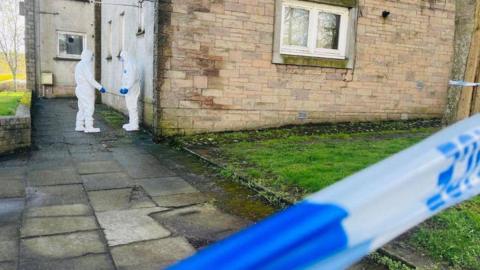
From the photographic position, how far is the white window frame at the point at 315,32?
10109 millimetres

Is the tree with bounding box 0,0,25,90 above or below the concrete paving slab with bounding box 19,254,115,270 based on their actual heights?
above

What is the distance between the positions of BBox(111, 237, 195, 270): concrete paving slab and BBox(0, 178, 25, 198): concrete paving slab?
2263mm

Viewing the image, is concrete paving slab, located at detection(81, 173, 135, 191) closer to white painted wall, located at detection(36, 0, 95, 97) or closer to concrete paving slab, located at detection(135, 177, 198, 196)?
concrete paving slab, located at detection(135, 177, 198, 196)

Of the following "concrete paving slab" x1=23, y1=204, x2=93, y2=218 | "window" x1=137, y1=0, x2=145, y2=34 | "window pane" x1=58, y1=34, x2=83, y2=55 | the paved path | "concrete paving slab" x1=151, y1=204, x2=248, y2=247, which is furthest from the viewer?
"window pane" x1=58, y1=34, x2=83, y2=55

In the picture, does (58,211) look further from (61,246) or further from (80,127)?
(80,127)

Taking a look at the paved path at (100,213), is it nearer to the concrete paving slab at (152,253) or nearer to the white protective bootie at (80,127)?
the concrete paving slab at (152,253)

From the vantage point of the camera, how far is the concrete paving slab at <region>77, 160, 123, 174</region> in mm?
6465

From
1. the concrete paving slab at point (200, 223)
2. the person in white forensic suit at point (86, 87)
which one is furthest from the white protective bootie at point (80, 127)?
the concrete paving slab at point (200, 223)

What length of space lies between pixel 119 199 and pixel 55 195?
31.2 inches

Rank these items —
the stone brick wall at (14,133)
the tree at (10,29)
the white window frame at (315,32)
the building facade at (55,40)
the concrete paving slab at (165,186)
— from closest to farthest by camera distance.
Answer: the concrete paving slab at (165,186) < the stone brick wall at (14,133) < the white window frame at (315,32) < the building facade at (55,40) < the tree at (10,29)

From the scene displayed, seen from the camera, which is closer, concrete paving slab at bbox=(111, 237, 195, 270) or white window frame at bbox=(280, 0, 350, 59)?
concrete paving slab at bbox=(111, 237, 195, 270)

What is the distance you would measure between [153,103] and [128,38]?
3.92m

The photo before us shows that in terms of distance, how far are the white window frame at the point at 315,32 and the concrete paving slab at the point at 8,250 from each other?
7.61m

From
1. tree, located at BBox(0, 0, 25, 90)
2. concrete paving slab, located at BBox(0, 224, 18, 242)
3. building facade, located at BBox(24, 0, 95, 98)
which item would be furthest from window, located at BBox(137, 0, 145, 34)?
tree, located at BBox(0, 0, 25, 90)
